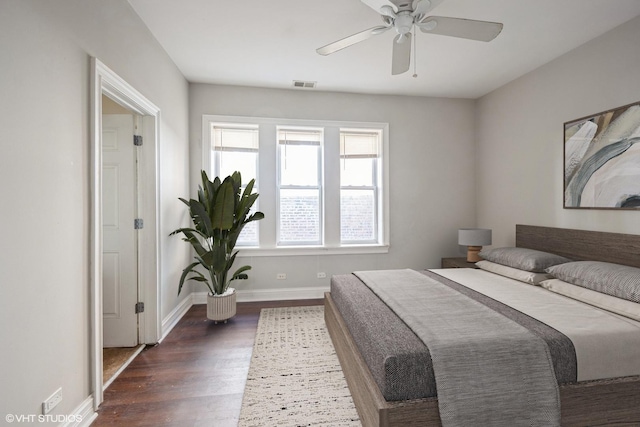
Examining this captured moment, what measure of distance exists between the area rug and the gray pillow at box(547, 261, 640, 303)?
1939 mm

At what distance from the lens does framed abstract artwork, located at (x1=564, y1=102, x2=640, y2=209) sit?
2.42 metres

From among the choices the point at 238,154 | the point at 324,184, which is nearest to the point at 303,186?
the point at 324,184

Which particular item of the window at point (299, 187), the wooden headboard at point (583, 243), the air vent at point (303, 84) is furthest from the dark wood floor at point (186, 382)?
the wooden headboard at point (583, 243)

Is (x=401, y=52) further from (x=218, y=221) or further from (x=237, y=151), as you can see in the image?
(x=237, y=151)

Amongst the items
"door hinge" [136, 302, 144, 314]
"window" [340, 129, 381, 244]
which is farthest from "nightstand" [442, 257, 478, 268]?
"door hinge" [136, 302, 144, 314]

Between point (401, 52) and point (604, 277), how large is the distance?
2.22m

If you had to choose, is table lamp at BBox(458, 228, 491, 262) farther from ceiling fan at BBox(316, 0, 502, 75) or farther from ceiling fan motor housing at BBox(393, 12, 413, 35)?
ceiling fan motor housing at BBox(393, 12, 413, 35)

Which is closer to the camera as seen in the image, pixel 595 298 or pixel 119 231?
pixel 595 298

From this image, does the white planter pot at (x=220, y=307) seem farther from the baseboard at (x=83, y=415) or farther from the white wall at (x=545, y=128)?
the white wall at (x=545, y=128)

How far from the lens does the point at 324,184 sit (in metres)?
4.03

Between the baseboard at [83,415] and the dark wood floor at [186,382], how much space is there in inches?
1.6

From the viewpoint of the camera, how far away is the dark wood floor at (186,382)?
1.76 m

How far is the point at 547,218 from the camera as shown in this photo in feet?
10.5

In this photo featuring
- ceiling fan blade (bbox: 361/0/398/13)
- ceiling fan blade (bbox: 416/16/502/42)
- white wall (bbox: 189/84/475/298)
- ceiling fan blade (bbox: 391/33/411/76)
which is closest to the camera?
ceiling fan blade (bbox: 361/0/398/13)
